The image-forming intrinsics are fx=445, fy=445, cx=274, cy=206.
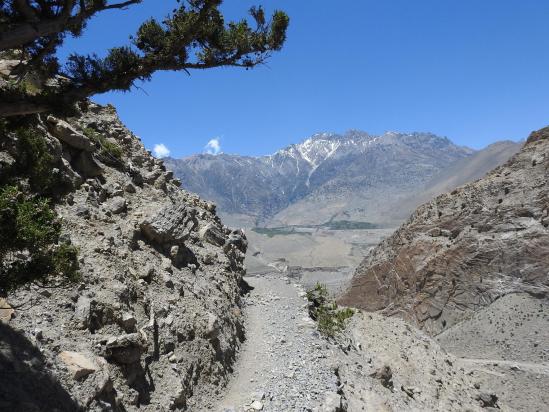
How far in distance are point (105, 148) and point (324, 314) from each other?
13.2 m

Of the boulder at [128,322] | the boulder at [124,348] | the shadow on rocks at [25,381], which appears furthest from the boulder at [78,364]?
the boulder at [128,322]

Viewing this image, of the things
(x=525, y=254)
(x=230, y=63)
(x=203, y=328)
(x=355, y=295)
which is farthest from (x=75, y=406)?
(x=355, y=295)

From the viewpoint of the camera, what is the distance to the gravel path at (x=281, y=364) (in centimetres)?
1358

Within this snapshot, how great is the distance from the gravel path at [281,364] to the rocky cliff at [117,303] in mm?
827

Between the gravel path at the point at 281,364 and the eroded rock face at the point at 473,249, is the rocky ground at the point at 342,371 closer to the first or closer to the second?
the gravel path at the point at 281,364

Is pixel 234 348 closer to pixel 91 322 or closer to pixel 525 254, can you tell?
pixel 91 322

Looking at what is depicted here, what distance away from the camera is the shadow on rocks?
820cm

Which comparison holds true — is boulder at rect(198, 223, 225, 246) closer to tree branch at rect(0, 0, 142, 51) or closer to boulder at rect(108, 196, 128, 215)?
boulder at rect(108, 196, 128, 215)

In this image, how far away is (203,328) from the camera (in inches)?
600

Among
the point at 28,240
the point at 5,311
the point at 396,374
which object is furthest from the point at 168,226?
the point at 396,374

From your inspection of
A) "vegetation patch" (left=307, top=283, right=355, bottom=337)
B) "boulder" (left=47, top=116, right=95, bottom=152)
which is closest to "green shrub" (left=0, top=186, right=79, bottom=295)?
"boulder" (left=47, top=116, right=95, bottom=152)

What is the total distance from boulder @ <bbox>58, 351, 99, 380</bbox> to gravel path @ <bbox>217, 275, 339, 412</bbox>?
14.6 feet

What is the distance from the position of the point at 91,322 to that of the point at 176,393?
2928 millimetres

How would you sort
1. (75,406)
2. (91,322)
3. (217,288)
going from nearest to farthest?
(75,406) < (91,322) < (217,288)
